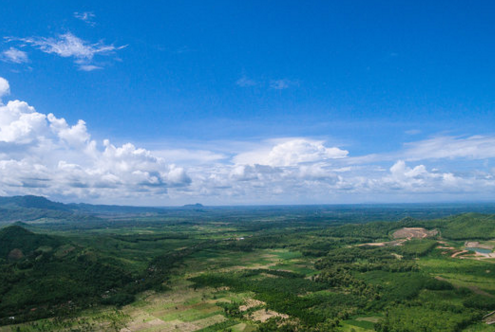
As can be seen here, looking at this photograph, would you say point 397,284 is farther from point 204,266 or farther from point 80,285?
point 80,285

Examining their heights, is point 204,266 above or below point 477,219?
below

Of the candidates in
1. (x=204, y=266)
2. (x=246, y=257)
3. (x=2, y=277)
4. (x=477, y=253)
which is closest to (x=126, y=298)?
(x=2, y=277)

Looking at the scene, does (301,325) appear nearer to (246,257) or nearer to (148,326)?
(148,326)

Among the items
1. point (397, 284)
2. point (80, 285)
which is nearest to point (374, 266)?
point (397, 284)

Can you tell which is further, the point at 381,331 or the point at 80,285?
the point at 80,285

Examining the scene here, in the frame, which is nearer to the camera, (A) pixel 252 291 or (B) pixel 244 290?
(A) pixel 252 291

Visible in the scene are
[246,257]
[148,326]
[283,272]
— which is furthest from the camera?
→ [246,257]

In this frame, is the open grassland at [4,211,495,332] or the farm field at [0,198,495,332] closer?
the open grassland at [4,211,495,332]

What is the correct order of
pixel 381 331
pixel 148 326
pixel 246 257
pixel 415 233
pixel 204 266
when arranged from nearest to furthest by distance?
pixel 381 331, pixel 148 326, pixel 204 266, pixel 246 257, pixel 415 233

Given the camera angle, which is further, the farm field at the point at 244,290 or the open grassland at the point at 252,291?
the farm field at the point at 244,290
